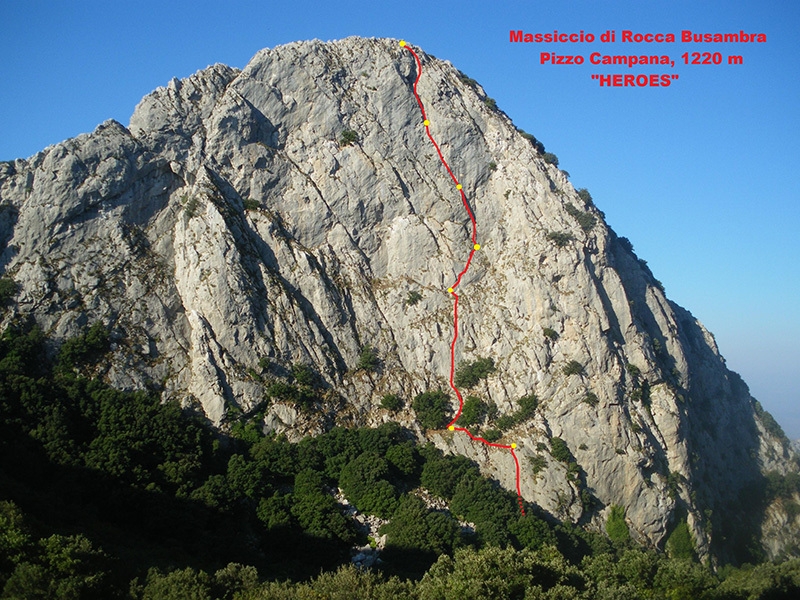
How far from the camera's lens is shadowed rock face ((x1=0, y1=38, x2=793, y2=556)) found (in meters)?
58.5

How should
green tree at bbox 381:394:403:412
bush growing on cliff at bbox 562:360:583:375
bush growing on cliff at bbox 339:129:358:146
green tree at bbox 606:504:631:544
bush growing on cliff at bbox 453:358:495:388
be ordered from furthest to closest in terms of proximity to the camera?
bush growing on cliff at bbox 339:129:358:146 → bush growing on cliff at bbox 453:358:495:388 → bush growing on cliff at bbox 562:360:583:375 → green tree at bbox 381:394:403:412 → green tree at bbox 606:504:631:544

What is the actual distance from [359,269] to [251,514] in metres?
29.3

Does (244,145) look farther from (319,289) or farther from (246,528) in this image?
(246,528)

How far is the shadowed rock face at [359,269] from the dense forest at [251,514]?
11.6 ft

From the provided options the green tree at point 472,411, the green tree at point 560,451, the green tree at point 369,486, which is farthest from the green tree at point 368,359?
the green tree at point 560,451

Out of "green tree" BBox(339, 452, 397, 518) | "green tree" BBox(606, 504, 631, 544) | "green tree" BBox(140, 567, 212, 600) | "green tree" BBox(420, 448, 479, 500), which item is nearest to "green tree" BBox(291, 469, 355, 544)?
"green tree" BBox(339, 452, 397, 518)

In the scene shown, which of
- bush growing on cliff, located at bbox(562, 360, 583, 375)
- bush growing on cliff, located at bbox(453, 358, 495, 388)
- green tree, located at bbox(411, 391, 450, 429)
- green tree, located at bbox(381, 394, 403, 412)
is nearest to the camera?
green tree, located at bbox(411, 391, 450, 429)

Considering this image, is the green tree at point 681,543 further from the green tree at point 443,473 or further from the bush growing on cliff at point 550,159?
the bush growing on cliff at point 550,159

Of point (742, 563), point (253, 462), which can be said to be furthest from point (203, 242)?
point (742, 563)

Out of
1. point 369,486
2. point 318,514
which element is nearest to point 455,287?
point 369,486

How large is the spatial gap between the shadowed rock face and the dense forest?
353cm

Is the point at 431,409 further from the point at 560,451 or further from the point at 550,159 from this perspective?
the point at 550,159

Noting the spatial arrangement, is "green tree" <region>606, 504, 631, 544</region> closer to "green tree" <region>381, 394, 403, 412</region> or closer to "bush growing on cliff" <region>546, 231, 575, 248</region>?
"green tree" <region>381, 394, 403, 412</region>

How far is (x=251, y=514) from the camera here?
49406mm
